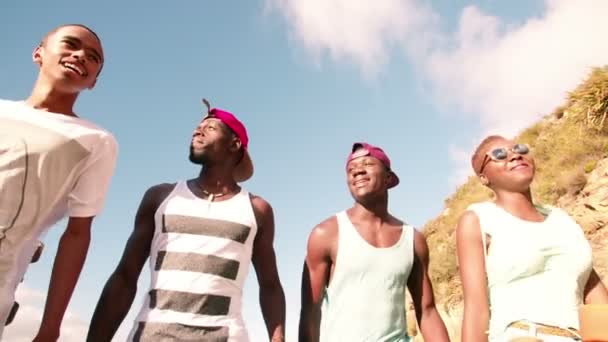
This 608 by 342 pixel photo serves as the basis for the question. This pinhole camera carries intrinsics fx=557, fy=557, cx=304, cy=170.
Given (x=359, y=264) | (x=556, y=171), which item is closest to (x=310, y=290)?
(x=359, y=264)

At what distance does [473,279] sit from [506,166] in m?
1.00

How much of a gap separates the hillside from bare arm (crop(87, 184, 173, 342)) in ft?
28.1

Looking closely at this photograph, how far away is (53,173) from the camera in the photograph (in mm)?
2988

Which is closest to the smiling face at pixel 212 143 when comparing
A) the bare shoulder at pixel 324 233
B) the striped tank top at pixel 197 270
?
the striped tank top at pixel 197 270

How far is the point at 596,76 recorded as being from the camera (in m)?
12.4

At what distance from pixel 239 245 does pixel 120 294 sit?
0.93 m

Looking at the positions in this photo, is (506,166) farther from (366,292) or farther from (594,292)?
(366,292)

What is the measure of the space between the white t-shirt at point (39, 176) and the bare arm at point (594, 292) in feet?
10.6

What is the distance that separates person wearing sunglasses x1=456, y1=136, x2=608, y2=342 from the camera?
11.0ft

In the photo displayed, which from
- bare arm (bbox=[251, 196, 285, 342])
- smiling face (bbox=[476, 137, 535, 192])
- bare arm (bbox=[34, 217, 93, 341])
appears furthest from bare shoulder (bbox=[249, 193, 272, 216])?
smiling face (bbox=[476, 137, 535, 192])

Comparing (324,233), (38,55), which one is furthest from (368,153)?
(38,55)

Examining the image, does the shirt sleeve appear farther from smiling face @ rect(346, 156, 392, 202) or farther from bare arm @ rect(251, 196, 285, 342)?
smiling face @ rect(346, 156, 392, 202)

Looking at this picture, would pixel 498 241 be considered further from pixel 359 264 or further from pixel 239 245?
pixel 239 245

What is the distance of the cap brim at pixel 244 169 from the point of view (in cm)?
495
